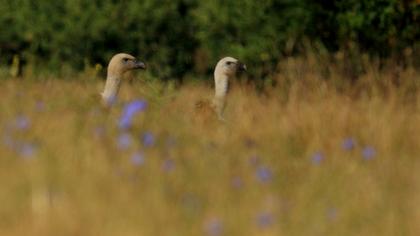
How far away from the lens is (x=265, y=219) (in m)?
4.09

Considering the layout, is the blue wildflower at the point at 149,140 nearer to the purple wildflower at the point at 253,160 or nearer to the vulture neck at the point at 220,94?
the purple wildflower at the point at 253,160

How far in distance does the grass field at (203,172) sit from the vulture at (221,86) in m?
1.11

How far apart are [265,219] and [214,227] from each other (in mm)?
281

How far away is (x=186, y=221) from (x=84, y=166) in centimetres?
81

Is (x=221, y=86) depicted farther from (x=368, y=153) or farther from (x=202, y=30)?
(x=202, y=30)

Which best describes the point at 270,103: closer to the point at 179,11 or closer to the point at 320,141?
the point at 320,141

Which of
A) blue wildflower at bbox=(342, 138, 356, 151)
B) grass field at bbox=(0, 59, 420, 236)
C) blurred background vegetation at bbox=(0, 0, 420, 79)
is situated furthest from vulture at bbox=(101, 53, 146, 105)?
blurred background vegetation at bbox=(0, 0, 420, 79)

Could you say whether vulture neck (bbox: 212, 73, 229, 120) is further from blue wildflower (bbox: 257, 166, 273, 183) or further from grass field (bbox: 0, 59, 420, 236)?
blue wildflower (bbox: 257, 166, 273, 183)

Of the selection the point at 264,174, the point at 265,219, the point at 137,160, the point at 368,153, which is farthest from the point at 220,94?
the point at 265,219

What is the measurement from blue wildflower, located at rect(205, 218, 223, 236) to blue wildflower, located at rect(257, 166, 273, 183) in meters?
0.69

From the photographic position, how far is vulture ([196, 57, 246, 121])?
8.06 m

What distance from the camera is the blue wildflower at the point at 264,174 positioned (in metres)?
4.68

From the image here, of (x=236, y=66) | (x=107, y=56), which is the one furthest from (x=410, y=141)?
(x=107, y=56)

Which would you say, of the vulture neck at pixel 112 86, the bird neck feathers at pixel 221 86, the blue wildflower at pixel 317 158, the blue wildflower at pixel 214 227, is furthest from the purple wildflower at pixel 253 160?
the bird neck feathers at pixel 221 86
